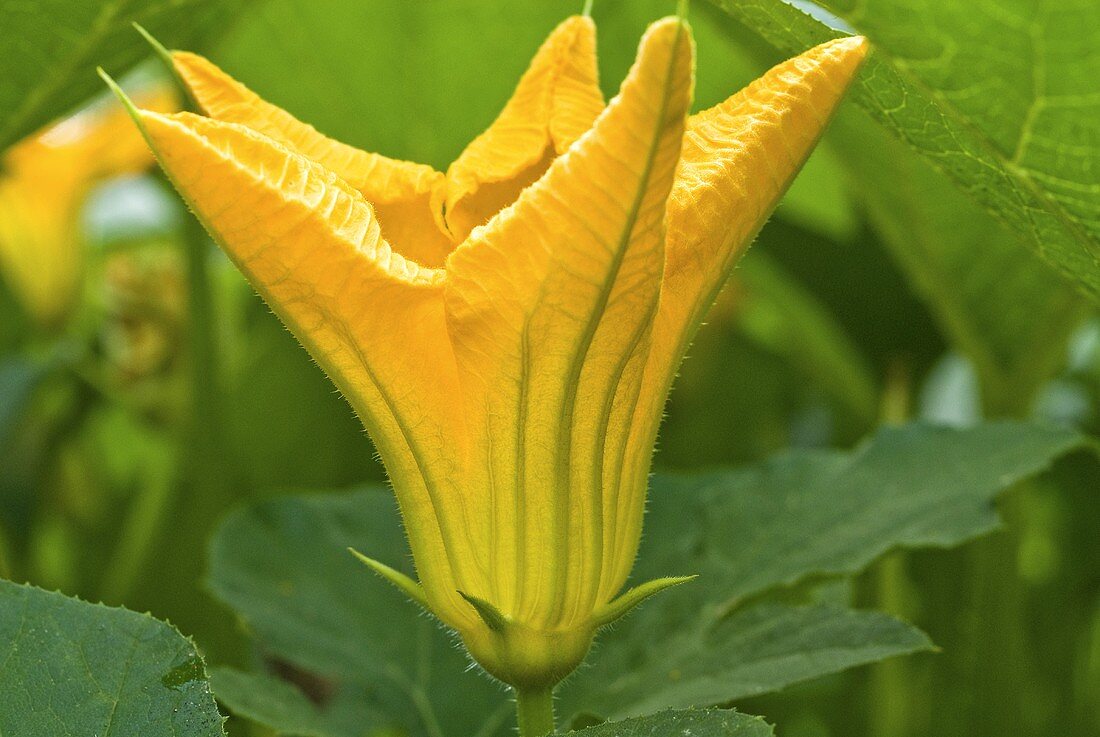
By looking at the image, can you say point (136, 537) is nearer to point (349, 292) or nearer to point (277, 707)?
point (277, 707)

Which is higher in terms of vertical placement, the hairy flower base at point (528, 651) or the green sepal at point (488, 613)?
the green sepal at point (488, 613)

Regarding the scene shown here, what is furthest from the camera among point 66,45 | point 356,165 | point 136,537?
point 136,537

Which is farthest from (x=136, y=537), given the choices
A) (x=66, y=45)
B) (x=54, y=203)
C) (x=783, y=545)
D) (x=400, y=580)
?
(x=400, y=580)

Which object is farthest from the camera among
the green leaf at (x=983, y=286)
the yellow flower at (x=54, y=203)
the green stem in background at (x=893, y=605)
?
the yellow flower at (x=54, y=203)

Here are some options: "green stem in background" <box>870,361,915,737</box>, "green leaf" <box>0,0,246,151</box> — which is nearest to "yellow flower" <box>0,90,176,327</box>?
"green leaf" <box>0,0,246,151</box>

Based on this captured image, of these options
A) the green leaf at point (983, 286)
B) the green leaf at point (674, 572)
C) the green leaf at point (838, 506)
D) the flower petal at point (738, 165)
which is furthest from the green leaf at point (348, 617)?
the green leaf at point (983, 286)

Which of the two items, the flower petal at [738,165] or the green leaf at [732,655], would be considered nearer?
the flower petal at [738,165]

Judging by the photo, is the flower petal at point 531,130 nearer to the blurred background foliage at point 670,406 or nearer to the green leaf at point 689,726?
the green leaf at point 689,726
